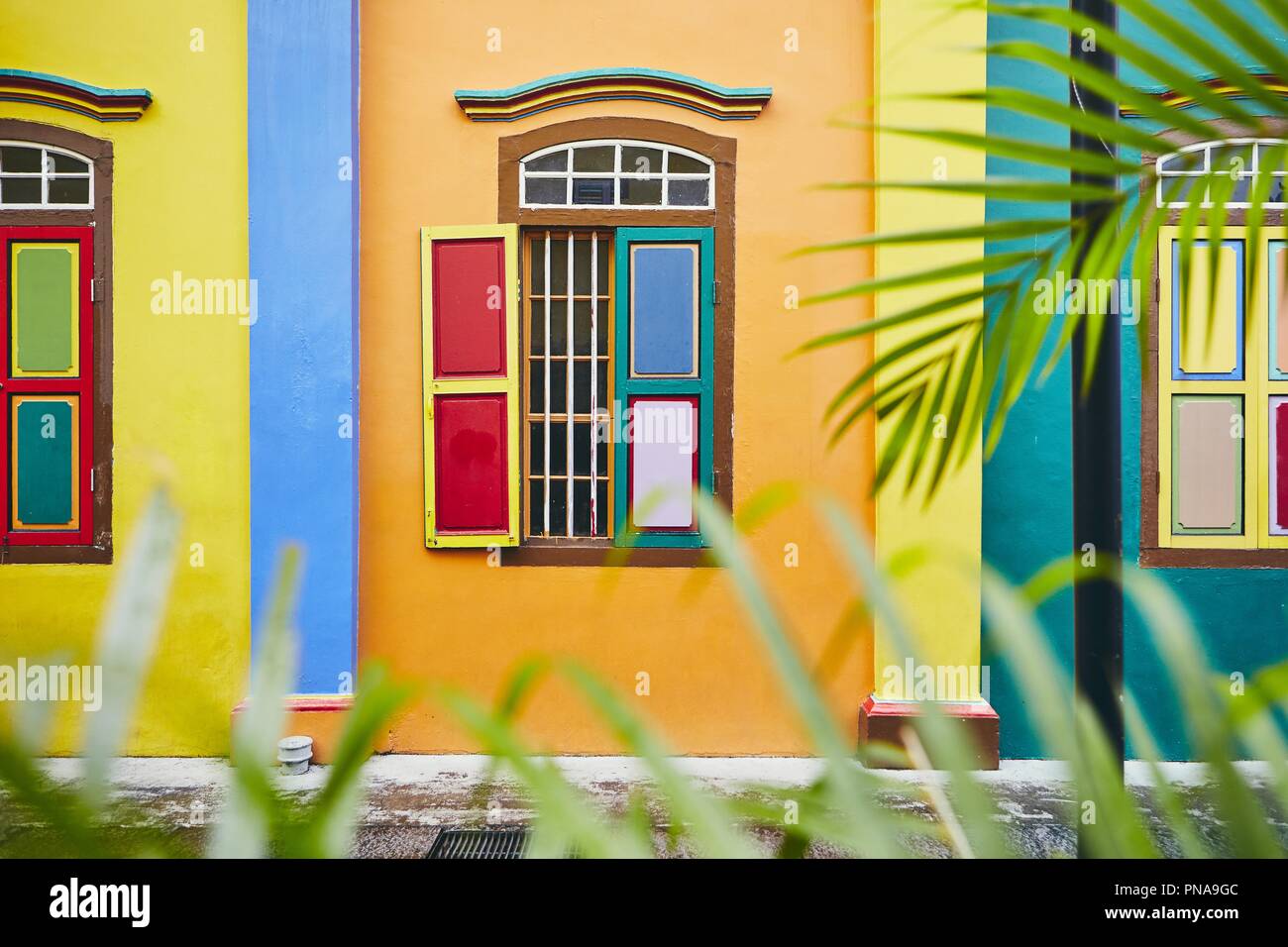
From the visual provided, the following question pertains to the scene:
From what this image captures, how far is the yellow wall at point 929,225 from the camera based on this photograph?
3867 mm

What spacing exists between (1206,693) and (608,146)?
4.03 m

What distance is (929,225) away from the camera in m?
3.97

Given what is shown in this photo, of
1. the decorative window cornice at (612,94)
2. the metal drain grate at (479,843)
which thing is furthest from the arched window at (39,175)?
the metal drain grate at (479,843)

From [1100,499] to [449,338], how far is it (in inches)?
129

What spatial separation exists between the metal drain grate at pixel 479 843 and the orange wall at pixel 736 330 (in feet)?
2.66

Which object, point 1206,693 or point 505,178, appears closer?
point 1206,693

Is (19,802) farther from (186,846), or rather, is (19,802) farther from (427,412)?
(427,412)

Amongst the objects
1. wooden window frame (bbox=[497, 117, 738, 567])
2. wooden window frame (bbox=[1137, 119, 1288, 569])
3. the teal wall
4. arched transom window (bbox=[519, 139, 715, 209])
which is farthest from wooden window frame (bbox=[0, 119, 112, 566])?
wooden window frame (bbox=[1137, 119, 1288, 569])
